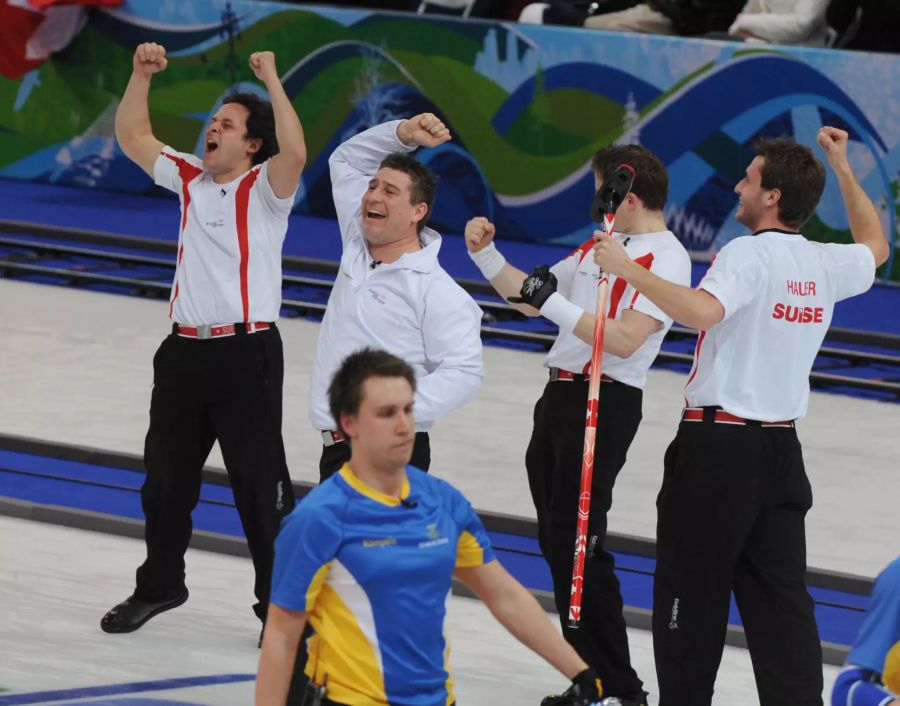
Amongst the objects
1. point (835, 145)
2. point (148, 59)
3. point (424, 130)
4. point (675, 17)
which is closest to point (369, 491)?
point (424, 130)

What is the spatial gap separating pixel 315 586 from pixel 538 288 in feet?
6.39

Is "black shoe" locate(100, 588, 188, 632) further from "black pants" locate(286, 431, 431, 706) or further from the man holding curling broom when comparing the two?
the man holding curling broom

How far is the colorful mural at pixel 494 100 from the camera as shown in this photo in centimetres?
1627

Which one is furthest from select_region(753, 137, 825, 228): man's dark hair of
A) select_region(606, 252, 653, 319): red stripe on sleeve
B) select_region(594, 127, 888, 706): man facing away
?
select_region(606, 252, 653, 319): red stripe on sleeve

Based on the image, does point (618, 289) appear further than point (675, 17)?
No

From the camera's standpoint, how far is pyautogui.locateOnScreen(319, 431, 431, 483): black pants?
6645 millimetres

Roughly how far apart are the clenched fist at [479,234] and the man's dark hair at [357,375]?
1.74 meters

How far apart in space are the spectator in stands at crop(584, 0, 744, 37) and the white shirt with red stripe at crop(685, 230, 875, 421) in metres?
11.5

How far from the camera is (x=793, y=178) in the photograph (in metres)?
6.17

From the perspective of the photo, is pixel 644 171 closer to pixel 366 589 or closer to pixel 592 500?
pixel 592 500

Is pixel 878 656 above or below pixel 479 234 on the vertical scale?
below

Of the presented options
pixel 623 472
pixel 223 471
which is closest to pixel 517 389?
pixel 623 472

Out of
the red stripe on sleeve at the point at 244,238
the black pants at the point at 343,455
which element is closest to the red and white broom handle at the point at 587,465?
the black pants at the point at 343,455

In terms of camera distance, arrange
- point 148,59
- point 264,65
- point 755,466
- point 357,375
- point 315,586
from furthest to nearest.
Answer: point 148,59, point 264,65, point 755,466, point 357,375, point 315,586
